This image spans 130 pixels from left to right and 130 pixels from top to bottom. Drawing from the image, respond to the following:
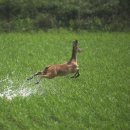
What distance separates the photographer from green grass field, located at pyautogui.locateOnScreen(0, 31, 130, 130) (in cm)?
870

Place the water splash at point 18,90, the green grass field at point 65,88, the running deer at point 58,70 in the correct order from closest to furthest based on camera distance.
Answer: the green grass field at point 65,88, the running deer at point 58,70, the water splash at point 18,90

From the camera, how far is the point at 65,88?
11062 millimetres

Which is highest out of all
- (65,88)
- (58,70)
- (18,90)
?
(58,70)

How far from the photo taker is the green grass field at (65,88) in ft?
28.5

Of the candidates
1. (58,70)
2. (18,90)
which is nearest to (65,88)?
(58,70)

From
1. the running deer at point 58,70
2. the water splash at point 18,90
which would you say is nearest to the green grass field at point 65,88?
the water splash at point 18,90

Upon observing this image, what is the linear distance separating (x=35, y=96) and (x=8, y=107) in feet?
3.46

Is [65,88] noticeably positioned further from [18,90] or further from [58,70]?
[18,90]

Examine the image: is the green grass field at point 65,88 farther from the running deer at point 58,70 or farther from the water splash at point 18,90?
the running deer at point 58,70

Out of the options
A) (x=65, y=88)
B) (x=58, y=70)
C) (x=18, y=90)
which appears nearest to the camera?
(x=58, y=70)

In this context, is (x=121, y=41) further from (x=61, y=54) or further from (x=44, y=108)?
(x=44, y=108)

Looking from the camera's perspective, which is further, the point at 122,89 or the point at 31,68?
the point at 31,68

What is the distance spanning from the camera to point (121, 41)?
747 inches

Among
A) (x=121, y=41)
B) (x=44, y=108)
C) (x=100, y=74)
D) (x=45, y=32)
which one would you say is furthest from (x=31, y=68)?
(x=45, y=32)
